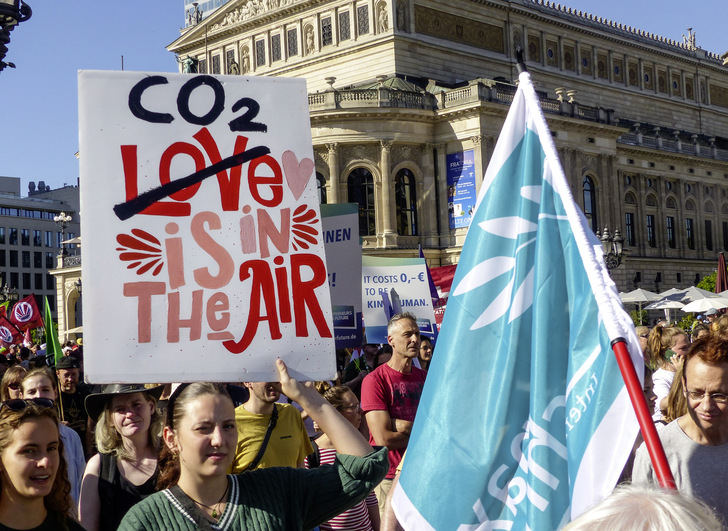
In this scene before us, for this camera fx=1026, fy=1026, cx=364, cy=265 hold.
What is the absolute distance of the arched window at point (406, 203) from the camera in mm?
42750

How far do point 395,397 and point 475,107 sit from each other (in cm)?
3600

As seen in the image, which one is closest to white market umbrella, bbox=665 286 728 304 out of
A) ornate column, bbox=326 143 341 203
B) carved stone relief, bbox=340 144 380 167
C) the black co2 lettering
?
carved stone relief, bbox=340 144 380 167

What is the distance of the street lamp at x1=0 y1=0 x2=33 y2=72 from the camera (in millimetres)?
8445

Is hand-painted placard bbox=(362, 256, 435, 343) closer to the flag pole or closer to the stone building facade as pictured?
the flag pole

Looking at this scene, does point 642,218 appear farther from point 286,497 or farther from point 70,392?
point 286,497

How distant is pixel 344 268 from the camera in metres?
8.29

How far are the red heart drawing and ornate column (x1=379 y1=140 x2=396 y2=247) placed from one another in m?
38.2

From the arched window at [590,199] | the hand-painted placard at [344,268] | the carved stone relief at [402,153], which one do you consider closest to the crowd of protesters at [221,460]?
the hand-painted placard at [344,268]

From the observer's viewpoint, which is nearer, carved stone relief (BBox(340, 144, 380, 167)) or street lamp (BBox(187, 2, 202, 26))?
carved stone relief (BBox(340, 144, 380, 167))

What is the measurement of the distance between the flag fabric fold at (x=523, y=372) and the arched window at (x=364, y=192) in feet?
128

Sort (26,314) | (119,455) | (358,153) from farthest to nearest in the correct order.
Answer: (358,153) → (26,314) → (119,455)

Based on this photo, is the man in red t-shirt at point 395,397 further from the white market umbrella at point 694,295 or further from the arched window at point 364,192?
the arched window at point 364,192

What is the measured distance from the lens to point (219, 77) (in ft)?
11.5

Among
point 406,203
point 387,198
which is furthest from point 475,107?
point 387,198
